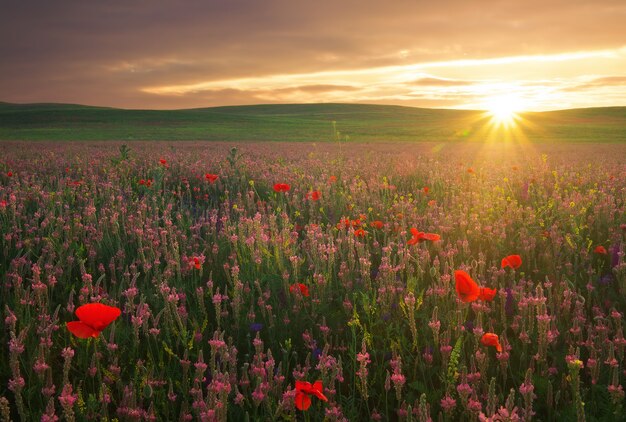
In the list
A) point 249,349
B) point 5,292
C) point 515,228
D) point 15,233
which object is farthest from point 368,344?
point 15,233

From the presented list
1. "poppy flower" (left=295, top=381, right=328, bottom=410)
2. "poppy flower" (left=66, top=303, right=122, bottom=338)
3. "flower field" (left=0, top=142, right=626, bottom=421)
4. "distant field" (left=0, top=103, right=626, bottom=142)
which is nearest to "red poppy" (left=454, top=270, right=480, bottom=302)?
"flower field" (left=0, top=142, right=626, bottom=421)

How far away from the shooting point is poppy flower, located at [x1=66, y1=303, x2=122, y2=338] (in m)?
1.73

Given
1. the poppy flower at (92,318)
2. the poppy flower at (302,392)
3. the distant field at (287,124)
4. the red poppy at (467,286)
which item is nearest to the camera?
the poppy flower at (302,392)

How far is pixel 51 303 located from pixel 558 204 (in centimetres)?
432

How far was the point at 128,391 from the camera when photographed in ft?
5.74

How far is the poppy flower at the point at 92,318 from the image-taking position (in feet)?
5.69

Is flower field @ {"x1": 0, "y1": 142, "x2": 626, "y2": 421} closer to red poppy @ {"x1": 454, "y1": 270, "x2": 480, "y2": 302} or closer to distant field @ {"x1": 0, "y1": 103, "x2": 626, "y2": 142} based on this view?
red poppy @ {"x1": 454, "y1": 270, "x2": 480, "y2": 302}

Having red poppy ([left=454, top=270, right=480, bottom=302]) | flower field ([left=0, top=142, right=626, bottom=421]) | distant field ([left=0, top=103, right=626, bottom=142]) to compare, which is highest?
distant field ([left=0, top=103, right=626, bottom=142])

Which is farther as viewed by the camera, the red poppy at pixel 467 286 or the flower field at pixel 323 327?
the red poppy at pixel 467 286

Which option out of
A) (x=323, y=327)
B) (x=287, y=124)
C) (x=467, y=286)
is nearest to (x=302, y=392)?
(x=323, y=327)

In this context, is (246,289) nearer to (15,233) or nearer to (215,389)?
(215,389)

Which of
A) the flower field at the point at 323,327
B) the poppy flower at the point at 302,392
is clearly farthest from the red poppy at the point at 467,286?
the poppy flower at the point at 302,392

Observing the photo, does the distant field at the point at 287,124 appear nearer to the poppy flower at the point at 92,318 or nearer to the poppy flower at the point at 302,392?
the poppy flower at the point at 92,318

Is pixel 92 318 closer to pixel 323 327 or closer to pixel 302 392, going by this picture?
pixel 302 392
